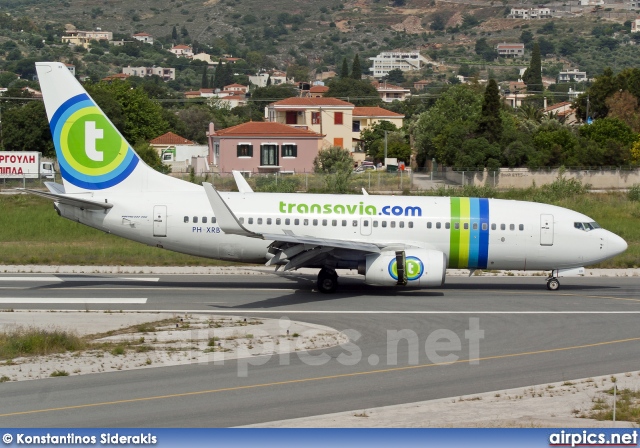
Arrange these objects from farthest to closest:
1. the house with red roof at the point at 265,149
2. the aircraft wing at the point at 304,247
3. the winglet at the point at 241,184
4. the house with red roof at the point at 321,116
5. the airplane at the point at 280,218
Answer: the house with red roof at the point at 321,116, the house with red roof at the point at 265,149, the winglet at the point at 241,184, the airplane at the point at 280,218, the aircraft wing at the point at 304,247

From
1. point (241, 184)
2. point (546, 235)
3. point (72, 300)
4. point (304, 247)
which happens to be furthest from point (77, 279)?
point (546, 235)

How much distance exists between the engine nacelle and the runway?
694 millimetres

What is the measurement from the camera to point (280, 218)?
35.2m

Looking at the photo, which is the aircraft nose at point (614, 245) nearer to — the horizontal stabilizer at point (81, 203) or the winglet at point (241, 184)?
the winglet at point (241, 184)

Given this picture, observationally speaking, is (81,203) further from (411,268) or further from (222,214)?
(411,268)

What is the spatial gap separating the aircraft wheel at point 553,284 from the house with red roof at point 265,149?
5767cm

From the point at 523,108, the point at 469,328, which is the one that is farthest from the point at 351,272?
the point at 523,108

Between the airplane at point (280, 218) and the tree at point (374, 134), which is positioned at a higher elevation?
the tree at point (374, 134)

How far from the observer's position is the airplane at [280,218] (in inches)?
1373

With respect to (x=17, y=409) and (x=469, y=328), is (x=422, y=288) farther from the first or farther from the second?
(x=17, y=409)

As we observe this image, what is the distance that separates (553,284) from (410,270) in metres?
6.68

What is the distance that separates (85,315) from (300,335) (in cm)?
709

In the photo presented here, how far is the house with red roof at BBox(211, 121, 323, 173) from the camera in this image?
92.2m

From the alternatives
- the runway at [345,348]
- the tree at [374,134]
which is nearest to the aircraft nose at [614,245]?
the runway at [345,348]
